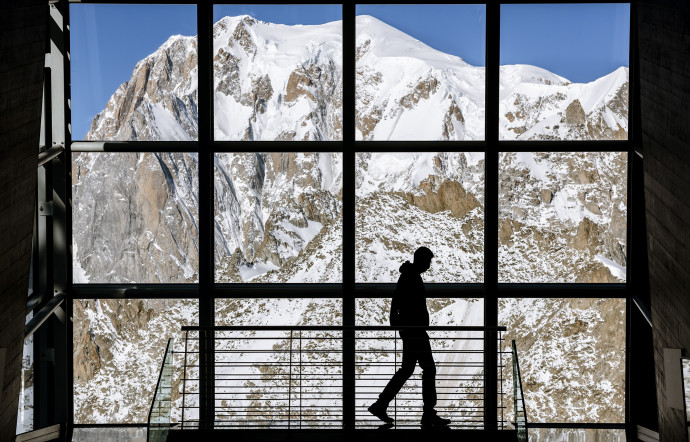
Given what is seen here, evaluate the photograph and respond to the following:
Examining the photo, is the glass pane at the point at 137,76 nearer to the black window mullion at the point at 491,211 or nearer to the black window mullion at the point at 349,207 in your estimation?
the black window mullion at the point at 349,207

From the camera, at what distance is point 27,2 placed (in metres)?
4.02

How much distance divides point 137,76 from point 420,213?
3162 millimetres

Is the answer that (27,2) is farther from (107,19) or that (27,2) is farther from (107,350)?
(107,350)

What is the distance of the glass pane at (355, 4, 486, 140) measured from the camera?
6.63 meters

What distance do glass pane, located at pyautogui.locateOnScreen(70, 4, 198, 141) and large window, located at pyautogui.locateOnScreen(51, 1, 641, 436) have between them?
2cm

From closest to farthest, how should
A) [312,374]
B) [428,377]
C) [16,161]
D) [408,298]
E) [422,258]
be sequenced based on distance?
1. [16,161]
2. [422,258]
3. [408,298]
4. [428,377]
5. [312,374]

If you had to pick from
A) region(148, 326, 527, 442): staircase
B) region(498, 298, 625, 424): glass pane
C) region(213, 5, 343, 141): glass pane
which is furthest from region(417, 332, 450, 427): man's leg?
region(213, 5, 343, 141): glass pane

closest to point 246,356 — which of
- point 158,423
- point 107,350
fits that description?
point 107,350

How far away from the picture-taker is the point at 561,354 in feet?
21.8

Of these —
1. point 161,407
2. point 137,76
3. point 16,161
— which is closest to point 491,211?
point 161,407

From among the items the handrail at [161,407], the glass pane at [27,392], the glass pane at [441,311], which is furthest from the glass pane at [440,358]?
the glass pane at [27,392]

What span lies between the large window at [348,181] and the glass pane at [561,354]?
0.02 meters

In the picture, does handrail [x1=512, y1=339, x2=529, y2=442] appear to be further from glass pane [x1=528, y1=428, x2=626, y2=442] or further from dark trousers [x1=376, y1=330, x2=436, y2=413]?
glass pane [x1=528, y1=428, x2=626, y2=442]

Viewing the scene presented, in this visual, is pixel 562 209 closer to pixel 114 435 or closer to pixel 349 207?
pixel 349 207
